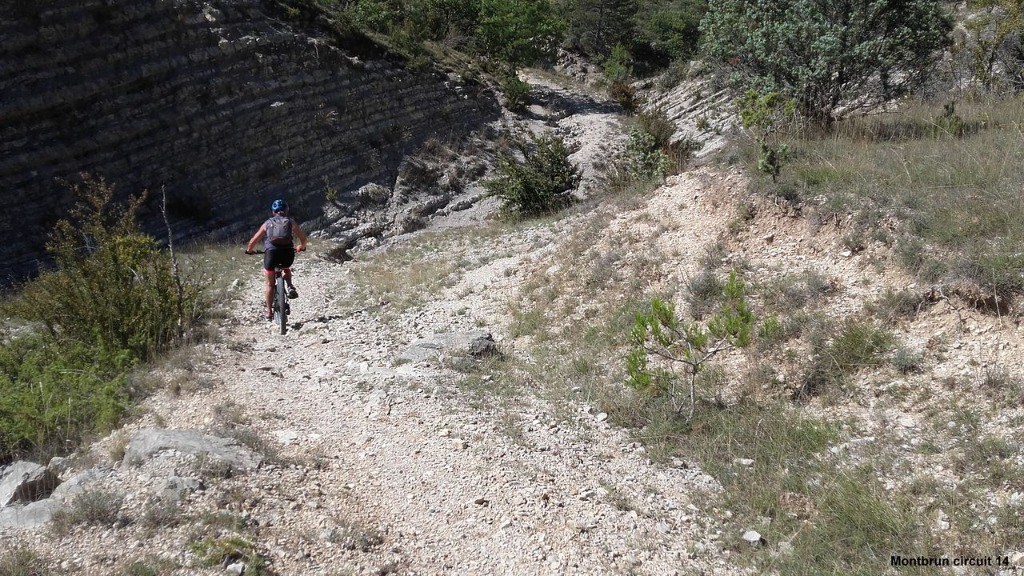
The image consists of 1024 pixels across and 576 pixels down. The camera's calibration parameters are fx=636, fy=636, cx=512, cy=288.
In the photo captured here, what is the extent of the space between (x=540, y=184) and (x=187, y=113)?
826cm

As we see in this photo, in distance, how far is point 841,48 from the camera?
28.0 ft

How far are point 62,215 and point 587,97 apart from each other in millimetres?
21447

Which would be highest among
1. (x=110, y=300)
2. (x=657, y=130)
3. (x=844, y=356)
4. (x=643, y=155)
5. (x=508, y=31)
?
(x=508, y=31)

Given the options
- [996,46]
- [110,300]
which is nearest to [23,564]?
[110,300]

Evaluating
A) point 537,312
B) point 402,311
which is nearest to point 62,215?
point 402,311

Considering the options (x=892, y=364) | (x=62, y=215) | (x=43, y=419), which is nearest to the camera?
(x=892, y=364)

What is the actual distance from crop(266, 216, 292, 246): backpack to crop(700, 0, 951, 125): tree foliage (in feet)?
22.6

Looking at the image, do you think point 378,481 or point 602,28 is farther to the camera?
point 602,28

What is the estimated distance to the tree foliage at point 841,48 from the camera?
861cm

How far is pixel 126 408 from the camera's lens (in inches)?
225

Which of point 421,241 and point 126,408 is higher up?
point 126,408

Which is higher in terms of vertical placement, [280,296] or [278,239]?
[278,239]

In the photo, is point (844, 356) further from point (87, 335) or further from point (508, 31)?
point (508, 31)

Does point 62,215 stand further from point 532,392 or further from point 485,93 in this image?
point 485,93
